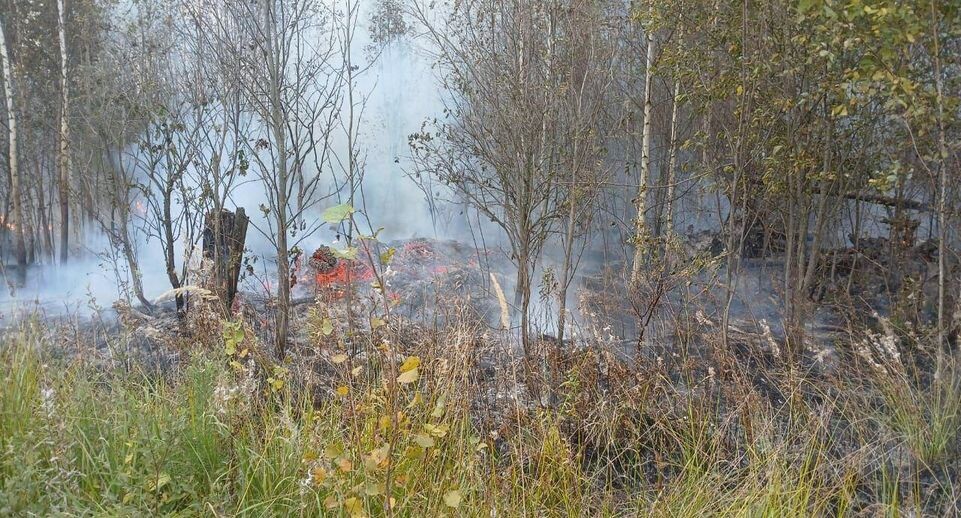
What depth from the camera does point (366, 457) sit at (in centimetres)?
251

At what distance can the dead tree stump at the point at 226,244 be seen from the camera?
271 inches

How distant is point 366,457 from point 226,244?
5.22 m

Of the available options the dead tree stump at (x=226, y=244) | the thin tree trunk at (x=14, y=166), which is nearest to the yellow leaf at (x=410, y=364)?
the dead tree stump at (x=226, y=244)

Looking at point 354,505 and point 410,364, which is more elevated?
point 410,364

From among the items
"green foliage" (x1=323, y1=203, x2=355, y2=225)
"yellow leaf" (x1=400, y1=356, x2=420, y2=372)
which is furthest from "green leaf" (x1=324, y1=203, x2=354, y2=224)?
"yellow leaf" (x1=400, y1=356, x2=420, y2=372)

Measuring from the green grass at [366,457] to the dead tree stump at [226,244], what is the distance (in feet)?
9.83

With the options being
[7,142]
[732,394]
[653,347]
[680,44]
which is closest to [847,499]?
[732,394]

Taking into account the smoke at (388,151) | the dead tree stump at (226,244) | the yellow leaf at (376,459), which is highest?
the smoke at (388,151)

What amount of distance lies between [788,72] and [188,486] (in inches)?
179

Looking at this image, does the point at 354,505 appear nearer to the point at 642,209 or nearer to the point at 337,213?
the point at 337,213

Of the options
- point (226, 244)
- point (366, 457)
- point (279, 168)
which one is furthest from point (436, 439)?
point (226, 244)

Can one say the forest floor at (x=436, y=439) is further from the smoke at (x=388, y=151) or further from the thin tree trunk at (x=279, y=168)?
the smoke at (x=388, y=151)

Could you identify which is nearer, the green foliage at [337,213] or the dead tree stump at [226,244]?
the green foliage at [337,213]

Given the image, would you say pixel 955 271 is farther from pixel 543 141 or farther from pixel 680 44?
pixel 543 141
